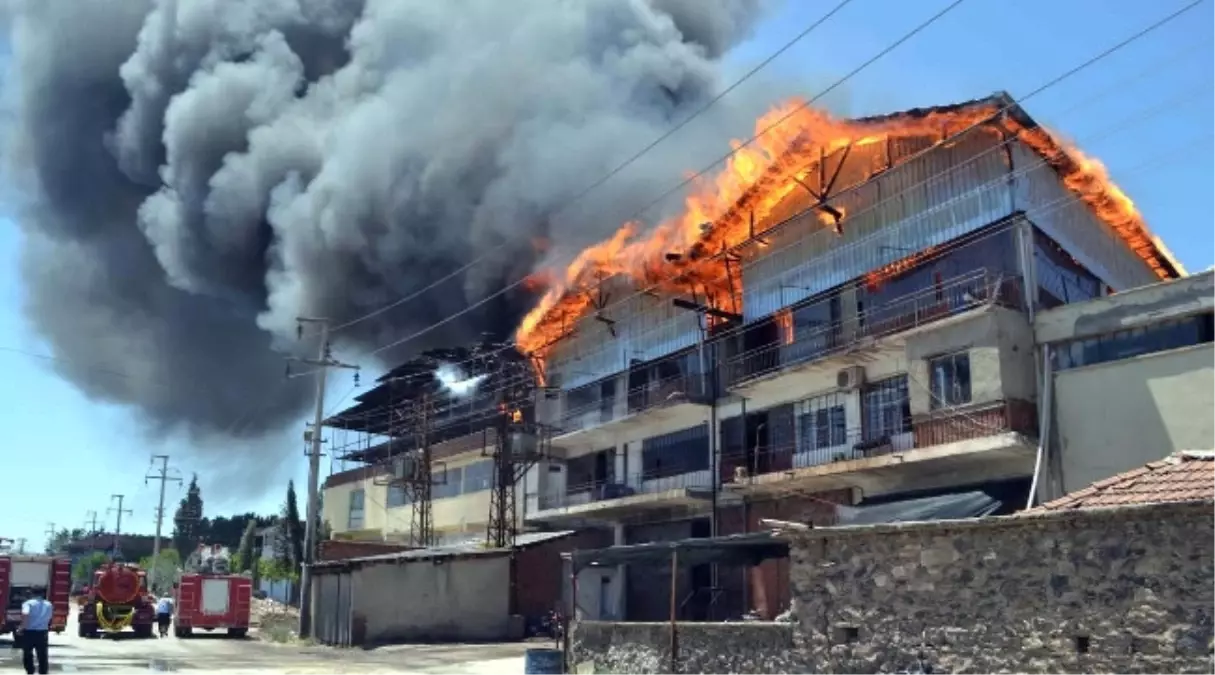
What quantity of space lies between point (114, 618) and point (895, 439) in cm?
2506

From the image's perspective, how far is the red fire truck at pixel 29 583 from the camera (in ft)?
103

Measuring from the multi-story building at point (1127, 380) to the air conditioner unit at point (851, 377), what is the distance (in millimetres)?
4953

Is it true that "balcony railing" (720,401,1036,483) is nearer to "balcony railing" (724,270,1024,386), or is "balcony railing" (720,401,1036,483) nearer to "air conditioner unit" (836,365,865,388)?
"air conditioner unit" (836,365,865,388)

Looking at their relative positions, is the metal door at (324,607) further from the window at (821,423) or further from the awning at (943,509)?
the awning at (943,509)

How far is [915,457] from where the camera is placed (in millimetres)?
25656

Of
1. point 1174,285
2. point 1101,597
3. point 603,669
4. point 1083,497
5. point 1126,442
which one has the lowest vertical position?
point 603,669

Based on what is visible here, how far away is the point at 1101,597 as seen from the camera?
12344 millimetres

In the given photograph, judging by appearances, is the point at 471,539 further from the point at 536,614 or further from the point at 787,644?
the point at 787,644

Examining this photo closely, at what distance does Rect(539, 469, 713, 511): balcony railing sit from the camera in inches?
1353

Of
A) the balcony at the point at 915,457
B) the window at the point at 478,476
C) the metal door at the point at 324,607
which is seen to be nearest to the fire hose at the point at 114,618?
the metal door at the point at 324,607

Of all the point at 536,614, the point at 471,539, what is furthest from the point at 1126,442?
the point at 471,539

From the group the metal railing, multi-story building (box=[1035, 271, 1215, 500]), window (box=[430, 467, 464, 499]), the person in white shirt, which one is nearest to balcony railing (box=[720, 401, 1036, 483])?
multi-story building (box=[1035, 271, 1215, 500])

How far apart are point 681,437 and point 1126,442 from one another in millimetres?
15400

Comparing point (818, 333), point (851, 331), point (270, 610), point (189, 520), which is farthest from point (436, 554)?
point (189, 520)
